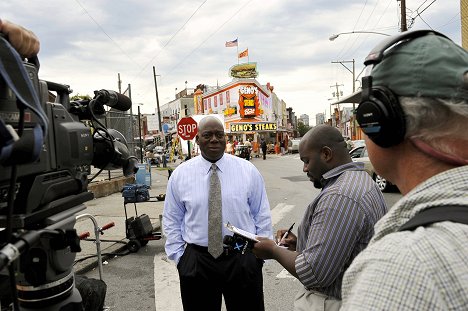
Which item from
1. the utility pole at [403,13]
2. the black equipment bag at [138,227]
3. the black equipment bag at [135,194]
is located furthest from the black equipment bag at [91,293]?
the utility pole at [403,13]

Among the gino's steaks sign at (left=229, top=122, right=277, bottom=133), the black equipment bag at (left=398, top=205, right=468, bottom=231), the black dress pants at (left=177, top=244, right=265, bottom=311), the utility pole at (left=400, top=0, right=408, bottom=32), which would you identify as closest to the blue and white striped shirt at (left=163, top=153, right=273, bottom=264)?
the black dress pants at (left=177, top=244, right=265, bottom=311)

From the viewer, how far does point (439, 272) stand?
29.8 inches

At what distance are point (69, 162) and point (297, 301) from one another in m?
1.36

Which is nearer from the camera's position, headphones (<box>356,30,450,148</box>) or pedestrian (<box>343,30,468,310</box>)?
pedestrian (<box>343,30,468,310</box>)

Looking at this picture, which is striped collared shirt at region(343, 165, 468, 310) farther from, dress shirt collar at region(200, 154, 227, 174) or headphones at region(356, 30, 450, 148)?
dress shirt collar at region(200, 154, 227, 174)

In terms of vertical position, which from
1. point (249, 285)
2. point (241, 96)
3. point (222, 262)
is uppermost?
point (241, 96)

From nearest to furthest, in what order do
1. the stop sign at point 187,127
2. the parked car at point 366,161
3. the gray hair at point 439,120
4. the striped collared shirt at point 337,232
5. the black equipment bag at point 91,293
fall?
the gray hair at point 439,120, the striped collared shirt at point 337,232, the black equipment bag at point 91,293, the stop sign at point 187,127, the parked car at point 366,161

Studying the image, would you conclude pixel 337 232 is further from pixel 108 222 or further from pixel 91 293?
pixel 108 222

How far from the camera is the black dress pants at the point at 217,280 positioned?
3.01 m

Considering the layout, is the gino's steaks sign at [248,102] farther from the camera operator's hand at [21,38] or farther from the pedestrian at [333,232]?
the camera operator's hand at [21,38]

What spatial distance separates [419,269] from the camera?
2.50ft

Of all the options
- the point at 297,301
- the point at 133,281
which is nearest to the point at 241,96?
the point at 133,281

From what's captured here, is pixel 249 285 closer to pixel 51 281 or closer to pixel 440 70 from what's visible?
pixel 51 281

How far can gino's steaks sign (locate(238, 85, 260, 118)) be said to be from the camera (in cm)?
4769
